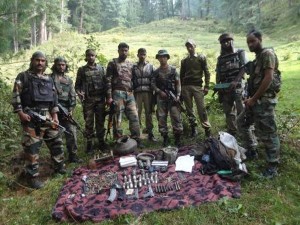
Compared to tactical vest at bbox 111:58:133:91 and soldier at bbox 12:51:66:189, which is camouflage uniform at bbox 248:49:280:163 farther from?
soldier at bbox 12:51:66:189

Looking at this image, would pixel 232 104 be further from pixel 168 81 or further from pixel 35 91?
pixel 35 91

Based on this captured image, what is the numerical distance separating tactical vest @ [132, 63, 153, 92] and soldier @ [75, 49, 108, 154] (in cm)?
84

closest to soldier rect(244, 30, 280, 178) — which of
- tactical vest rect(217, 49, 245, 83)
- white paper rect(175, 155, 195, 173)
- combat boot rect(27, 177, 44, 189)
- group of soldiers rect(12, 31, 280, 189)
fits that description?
group of soldiers rect(12, 31, 280, 189)

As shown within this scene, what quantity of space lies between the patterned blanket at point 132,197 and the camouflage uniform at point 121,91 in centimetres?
167

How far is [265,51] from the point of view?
5688 millimetres

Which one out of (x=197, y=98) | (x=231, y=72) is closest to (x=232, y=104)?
(x=231, y=72)

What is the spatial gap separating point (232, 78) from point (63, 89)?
150 inches

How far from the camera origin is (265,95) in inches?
231

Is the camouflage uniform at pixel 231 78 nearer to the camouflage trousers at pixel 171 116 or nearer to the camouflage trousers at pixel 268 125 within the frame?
the camouflage trousers at pixel 171 116

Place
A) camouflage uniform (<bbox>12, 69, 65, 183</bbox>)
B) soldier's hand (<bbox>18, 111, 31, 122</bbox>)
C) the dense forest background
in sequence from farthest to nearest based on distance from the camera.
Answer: the dense forest background, camouflage uniform (<bbox>12, 69, 65, 183</bbox>), soldier's hand (<bbox>18, 111, 31, 122</bbox>)

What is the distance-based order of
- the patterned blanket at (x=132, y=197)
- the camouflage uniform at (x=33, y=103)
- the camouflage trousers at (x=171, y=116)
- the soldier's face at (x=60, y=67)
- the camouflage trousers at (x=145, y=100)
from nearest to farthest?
the patterned blanket at (x=132, y=197)
the camouflage uniform at (x=33, y=103)
the soldier's face at (x=60, y=67)
the camouflage trousers at (x=171, y=116)
the camouflage trousers at (x=145, y=100)

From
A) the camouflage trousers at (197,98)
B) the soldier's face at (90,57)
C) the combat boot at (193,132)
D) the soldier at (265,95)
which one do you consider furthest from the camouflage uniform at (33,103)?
the soldier at (265,95)

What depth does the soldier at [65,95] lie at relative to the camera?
24.4 ft

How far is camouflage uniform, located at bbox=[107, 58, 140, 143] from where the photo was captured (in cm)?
803
